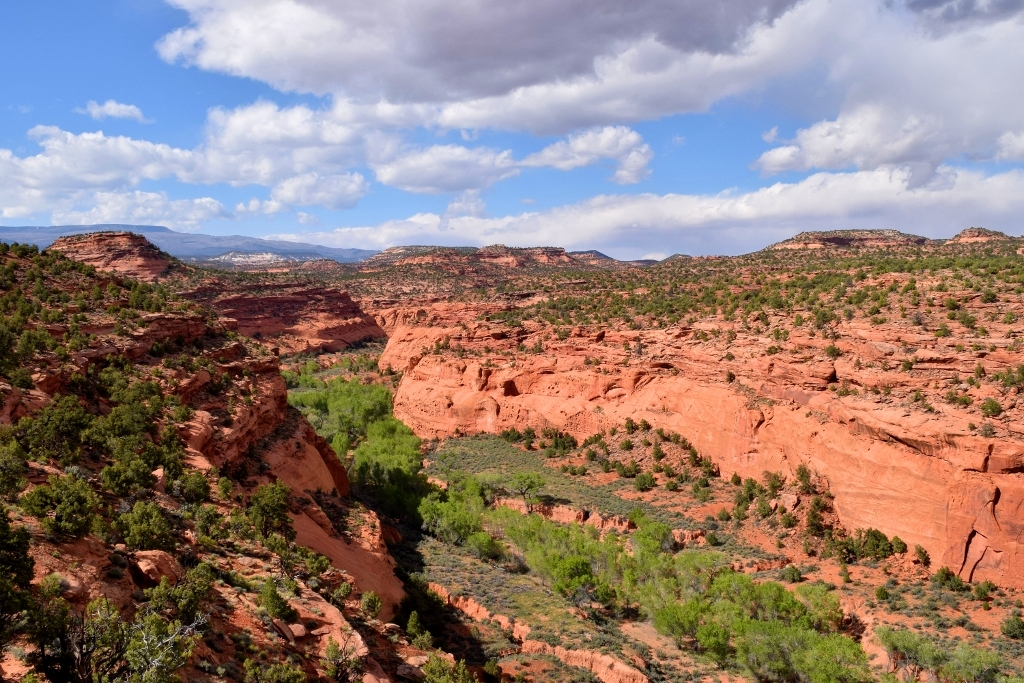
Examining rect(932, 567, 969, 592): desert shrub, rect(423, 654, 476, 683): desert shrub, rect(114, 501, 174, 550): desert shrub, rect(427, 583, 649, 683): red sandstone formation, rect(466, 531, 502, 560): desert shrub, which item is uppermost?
rect(114, 501, 174, 550): desert shrub

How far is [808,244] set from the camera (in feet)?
276

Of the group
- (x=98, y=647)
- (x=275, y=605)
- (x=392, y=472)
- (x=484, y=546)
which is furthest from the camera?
(x=392, y=472)

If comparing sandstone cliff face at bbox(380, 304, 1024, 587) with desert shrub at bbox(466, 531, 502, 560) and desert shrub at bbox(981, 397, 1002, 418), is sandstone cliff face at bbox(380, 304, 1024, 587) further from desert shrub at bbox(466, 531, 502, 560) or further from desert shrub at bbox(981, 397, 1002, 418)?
desert shrub at bbox(466, 531, 502, 560)

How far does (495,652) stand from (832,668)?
1033cm

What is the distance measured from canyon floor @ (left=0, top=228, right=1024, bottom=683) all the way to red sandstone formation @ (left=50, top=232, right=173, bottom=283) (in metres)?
49.1

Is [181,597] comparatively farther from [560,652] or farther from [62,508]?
[560,652]

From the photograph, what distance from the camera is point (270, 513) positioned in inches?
742

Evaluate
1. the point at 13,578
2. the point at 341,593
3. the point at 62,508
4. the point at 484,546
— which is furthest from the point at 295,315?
the point at 13,578

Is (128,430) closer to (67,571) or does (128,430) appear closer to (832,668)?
(67,571)

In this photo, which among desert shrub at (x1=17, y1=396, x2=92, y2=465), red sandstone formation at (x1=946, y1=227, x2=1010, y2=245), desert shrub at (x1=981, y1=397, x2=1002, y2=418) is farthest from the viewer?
red sandstone formation at (x1=946, y1=227, x2=1010, y2=245)

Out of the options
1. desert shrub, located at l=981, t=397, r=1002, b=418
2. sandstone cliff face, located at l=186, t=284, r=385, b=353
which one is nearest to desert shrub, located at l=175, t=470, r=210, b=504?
desert shrub, located at l=981, t=397, r=1002, b=418

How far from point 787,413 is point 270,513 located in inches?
1027

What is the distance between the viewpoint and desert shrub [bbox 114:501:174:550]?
1250 cm

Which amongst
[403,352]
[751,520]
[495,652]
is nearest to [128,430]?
[495,652]
